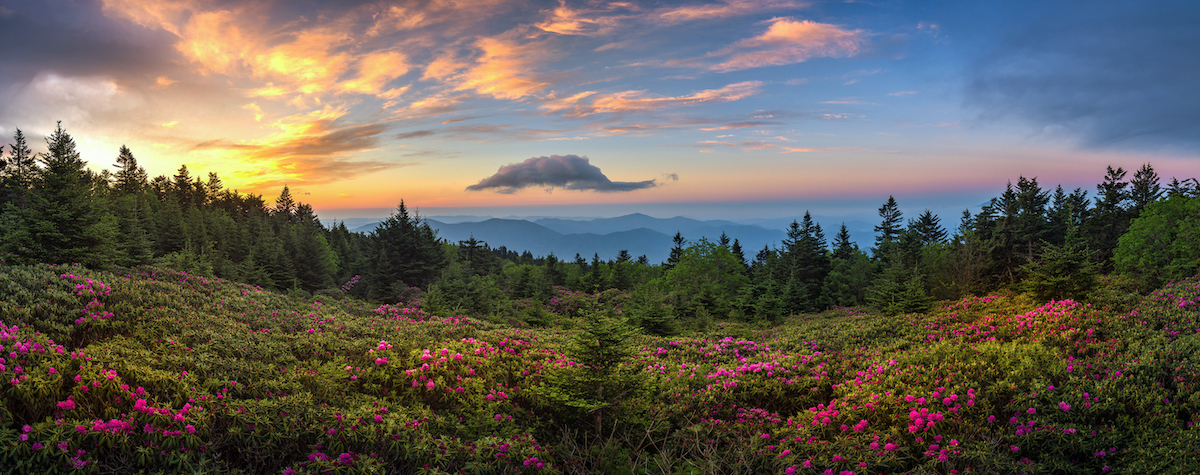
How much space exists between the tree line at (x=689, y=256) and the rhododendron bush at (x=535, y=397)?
561 cm

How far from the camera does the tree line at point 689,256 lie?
14203 mm

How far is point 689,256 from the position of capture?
41.2 m

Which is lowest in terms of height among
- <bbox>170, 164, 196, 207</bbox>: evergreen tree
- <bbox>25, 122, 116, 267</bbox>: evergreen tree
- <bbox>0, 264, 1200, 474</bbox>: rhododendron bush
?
<bbox>0, 264, 1200, 474</bbox>: rhododendron bush

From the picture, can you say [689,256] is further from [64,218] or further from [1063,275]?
[64,218]

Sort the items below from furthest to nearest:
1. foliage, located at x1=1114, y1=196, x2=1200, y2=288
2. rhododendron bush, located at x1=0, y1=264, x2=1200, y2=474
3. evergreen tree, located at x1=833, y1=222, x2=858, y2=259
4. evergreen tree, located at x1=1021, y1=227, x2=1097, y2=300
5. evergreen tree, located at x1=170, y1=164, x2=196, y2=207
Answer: evergreen tree, located at x1=170, y1=164, x2=196, y2=207 < evergreen tree, located at x1=833, y1=222, x2=858, y2=259 < foliage, located at x1=1114, y1=196, x2=1200, y2=288 < evergreen tree, located at x1=1021, y1=227, x2=1097, y2=300 < rhododendron bush, located at x1=0, y1=264, x2=1200, y2=474

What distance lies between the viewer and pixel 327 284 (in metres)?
33.5

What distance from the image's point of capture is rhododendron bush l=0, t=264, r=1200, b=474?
4883 mm

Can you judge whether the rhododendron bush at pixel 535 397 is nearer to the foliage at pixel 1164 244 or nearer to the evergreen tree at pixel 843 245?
the foliage at pixel 1164 244

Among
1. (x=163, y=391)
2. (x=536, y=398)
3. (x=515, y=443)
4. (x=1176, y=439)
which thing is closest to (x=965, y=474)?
(x=1176, y=439)

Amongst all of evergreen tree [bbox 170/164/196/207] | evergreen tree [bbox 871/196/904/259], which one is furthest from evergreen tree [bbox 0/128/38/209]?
evergreen tree [bbox 871/196/904/259]

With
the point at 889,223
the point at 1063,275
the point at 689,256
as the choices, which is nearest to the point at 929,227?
the point at 889,223

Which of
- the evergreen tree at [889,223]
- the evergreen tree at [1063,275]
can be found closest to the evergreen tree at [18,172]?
the evergreen tree at [1063,275]

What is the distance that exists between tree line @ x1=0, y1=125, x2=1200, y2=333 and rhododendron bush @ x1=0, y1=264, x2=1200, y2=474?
18.4ft

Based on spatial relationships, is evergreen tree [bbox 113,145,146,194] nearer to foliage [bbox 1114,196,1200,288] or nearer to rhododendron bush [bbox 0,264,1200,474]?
rhododendron bush [bbox 0,264,1200,474]
